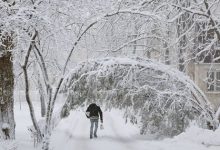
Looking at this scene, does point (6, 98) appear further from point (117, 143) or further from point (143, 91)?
point (143, 91)

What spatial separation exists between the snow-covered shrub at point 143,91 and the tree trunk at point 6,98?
12.2 feet

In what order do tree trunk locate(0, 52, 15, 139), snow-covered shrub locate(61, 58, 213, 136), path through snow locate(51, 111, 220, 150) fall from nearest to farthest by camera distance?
1. tree trunk locate(0, 52, 15, 139)
2. path through snow locate(51, 111, 220, 150)
3. snow-covered shrub locate(61, 58, 213, 136)

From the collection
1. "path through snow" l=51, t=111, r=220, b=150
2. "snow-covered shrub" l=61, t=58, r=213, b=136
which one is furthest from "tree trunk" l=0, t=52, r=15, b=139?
"snow-covered shrub" l=61, t=58, r=213, b=136

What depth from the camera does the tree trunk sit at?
1395cm

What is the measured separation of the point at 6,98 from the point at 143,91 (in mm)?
6078

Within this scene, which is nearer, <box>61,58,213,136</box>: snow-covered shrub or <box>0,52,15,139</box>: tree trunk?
<box>0,52,15,139</box>: tree trunk

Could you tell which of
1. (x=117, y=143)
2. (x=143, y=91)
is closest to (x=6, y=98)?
(x=117, y=143)

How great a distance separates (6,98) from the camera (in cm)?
1406

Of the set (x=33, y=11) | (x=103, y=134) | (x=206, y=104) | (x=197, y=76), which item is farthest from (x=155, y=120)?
(x=197, y=76)

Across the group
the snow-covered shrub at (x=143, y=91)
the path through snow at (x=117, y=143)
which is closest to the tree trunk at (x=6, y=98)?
the path through snow at (x=117, y=143)

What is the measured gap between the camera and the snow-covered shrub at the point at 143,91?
17844 millimetres

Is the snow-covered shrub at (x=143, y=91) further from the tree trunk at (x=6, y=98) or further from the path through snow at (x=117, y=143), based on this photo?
the tree trunk at (x=6, y=98)

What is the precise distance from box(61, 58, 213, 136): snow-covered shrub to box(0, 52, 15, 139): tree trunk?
372 centimetres

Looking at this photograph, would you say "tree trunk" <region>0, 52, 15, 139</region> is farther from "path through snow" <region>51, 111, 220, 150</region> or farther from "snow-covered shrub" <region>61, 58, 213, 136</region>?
"snow-covered shrub" <region>61, 58, 213, 136</region>
